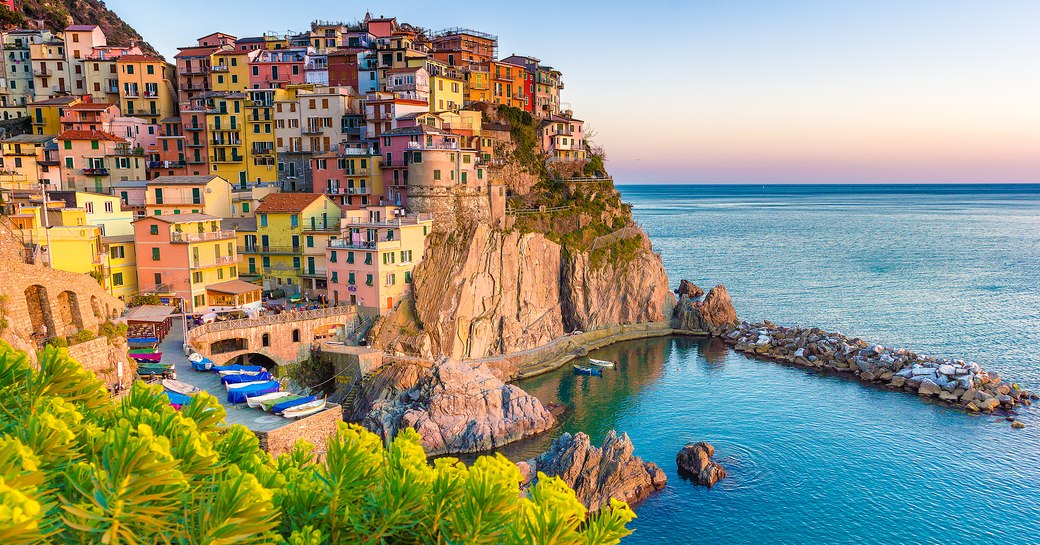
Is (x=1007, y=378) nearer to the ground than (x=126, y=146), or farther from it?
nearer to the ground

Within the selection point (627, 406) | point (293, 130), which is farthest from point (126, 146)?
point (627, 406)

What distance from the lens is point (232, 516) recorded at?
8219 mm

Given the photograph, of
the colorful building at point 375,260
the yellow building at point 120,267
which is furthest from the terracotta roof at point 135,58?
the colorful building at point 375,260

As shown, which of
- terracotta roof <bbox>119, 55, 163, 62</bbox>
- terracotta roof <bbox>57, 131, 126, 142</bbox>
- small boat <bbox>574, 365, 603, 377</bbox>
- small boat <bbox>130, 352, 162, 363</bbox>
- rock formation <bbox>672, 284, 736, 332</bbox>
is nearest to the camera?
small boat <bbox>130, 352, 162, 363</bbox>

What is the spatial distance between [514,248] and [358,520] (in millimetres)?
49351

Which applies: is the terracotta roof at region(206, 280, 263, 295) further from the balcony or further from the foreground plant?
the foreground plant

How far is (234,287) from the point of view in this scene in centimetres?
4828

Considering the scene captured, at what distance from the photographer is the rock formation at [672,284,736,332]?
66375 millimetres

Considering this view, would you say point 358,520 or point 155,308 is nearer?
point 358,520

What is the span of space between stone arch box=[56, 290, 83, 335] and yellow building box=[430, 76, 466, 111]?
38846mm

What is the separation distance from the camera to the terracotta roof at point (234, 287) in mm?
47625

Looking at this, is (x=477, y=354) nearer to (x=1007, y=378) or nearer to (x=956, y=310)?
(x=1007, y=378)

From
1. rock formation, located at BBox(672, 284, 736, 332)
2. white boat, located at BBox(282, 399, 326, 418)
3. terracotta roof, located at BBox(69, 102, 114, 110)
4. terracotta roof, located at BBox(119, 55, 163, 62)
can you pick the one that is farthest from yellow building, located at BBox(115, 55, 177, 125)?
rock formation, located at BBox(672, 284, 736, 332)

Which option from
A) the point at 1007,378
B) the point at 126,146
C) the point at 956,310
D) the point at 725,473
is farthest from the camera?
the point at 956,310
